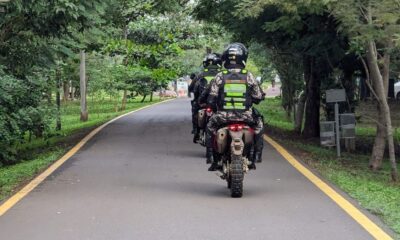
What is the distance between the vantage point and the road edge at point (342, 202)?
6906 mm

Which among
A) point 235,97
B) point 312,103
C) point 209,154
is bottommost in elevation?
point 209,154

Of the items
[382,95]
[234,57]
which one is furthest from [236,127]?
[382,95]

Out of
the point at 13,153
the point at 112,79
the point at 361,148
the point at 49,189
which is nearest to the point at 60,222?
the point at 49,189

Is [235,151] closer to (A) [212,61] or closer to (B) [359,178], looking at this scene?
(B) [359,178]

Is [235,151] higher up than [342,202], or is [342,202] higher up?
[235,151]

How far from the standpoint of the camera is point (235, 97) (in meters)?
9.05

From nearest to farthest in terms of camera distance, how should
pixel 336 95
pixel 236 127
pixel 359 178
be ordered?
pixel 236 127
pixel 359 178
pixel 336 95

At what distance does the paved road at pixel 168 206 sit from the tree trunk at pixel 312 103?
673 centimetres

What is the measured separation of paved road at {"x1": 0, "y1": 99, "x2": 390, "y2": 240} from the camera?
6.95m

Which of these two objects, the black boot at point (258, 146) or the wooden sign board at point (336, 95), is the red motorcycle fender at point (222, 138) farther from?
the wooden sign board at point (336, 95)

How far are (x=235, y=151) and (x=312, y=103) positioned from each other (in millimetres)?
11256

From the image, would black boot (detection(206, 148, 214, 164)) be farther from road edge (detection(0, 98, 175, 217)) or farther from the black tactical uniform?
the black tactical uniform

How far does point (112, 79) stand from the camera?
40.2m

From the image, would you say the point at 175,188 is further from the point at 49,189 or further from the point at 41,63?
the point at 41,63
